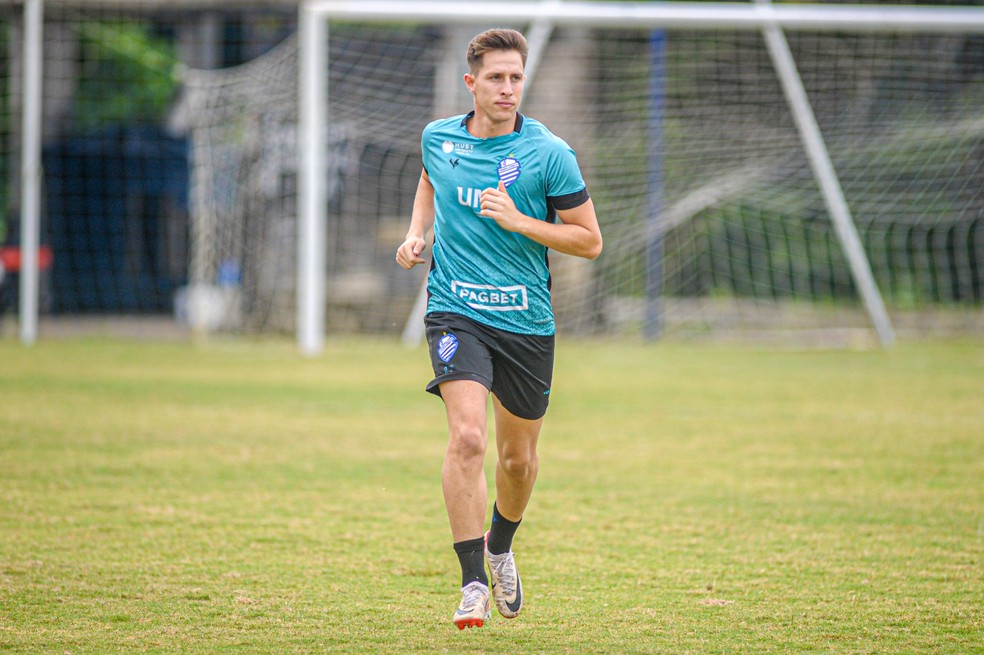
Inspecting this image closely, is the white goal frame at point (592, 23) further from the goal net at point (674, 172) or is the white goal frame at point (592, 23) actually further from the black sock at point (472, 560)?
the black sock at point (472, 560)

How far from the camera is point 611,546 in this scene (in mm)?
5594

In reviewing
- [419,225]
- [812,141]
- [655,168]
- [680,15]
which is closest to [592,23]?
[680,15]

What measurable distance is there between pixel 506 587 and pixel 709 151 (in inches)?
532

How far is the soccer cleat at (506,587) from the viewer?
4.39m

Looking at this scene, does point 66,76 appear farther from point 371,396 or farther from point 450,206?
point 450,206

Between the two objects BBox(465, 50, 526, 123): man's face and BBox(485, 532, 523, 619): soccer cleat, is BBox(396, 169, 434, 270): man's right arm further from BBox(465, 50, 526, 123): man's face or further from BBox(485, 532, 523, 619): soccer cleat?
BBox(485, 532, 523, 619): soccer cleat

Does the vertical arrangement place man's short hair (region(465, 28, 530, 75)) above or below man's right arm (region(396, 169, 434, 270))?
above

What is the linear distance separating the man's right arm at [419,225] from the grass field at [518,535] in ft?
4.23

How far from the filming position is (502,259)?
4523mm

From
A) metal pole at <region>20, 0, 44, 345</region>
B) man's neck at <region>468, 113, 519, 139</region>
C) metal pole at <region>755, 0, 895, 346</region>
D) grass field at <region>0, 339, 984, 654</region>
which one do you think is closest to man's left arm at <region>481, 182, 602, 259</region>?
man's neck at <region>468, 113, 519, 139</region>

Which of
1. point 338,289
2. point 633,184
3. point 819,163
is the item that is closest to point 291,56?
point 338,289

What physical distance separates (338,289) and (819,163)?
8456mm

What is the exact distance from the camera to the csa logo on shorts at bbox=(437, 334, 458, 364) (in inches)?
174

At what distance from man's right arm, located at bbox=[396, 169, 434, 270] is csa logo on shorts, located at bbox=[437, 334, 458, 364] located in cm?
32
